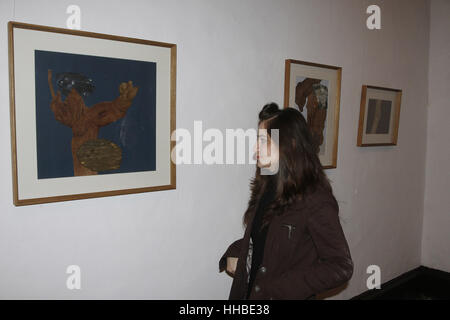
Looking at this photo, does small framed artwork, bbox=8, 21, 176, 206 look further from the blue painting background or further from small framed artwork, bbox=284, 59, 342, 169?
small framed artwork, bbox=284, 59, 342, 169

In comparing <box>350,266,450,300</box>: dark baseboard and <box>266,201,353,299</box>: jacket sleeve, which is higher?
<box>266,201,353,299</box>: jacket sleeve

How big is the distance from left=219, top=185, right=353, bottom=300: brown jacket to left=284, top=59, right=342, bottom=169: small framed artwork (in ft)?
3.65

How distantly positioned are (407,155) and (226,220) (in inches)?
99.8

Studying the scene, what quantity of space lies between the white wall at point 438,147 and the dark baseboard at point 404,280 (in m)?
0.08

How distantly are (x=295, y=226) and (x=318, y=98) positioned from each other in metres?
1.41

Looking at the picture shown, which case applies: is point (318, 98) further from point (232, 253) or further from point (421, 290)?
point (421, 290)

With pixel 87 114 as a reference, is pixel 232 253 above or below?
below

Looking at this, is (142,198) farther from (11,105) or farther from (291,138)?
(291,138)

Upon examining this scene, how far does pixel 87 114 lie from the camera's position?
1.63 m

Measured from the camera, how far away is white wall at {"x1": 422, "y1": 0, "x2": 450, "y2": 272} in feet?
12.4

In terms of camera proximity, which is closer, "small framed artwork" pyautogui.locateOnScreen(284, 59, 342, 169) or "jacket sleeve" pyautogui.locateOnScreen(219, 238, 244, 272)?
"jacket sleeve" pyautogui.locateOnScreen(219, 238, 244, 272)

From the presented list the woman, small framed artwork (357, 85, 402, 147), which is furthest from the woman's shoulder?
small framed artwork (357, 85, 402, 147)

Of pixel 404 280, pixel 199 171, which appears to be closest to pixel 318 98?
pixel 199 171

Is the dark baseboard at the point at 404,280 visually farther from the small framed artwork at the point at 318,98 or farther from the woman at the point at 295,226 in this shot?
the woman at the point at 295,226
